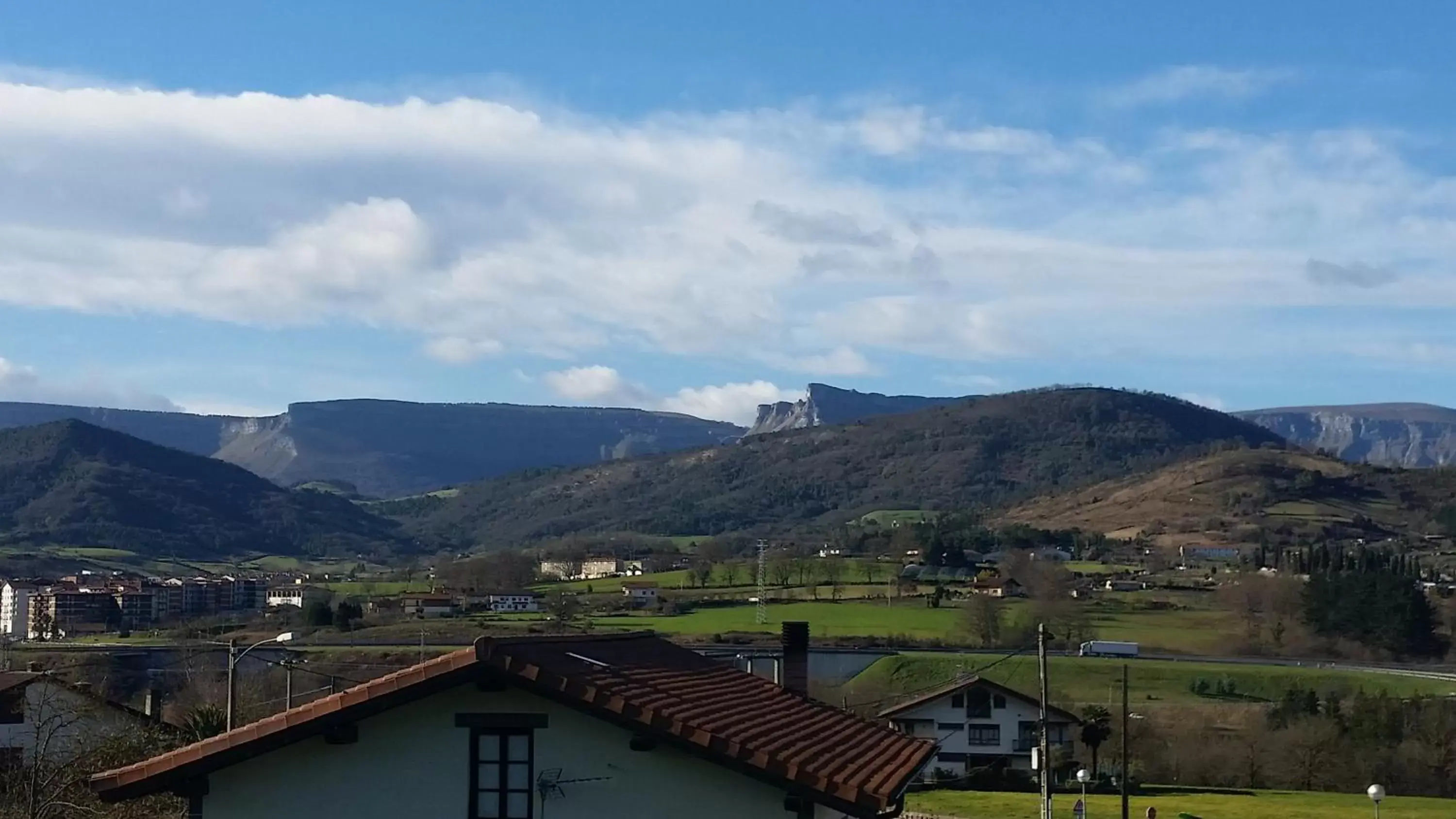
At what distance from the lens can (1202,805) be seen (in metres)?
52.1

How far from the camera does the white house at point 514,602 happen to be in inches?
4668

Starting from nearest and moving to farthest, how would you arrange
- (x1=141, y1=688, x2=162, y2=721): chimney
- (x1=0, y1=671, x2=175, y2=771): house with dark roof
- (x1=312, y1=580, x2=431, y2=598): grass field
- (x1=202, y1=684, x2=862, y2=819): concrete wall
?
(x1=202, y1=684, x2=862, y2=819): concrete wall, (x1=0, y1=671, x2=175, y2=771): house with dark roof, (x1=141, y1=688, x2=162, y2=721): chimney, (x1=312, y1=580, x2=431, y2=598): grass field

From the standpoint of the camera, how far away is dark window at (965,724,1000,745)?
70.7 m

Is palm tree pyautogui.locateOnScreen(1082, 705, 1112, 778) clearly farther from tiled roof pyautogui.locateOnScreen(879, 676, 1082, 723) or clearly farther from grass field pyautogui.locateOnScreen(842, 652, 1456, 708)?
grass field pyautogui.locateOnScreen(842, 652, 1456, 708)

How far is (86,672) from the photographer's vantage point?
69.4m

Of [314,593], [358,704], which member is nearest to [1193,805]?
[358,704]

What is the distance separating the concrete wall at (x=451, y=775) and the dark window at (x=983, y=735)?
Result: 5919 cm

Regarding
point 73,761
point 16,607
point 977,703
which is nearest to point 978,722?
point 977,703

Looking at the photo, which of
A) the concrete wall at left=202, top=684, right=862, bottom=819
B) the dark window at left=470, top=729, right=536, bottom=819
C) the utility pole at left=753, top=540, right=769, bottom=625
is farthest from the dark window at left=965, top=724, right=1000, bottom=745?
the dark window at left=470, top=729, right=536, bottom=819

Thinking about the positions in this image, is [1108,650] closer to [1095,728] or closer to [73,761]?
[1095,728]

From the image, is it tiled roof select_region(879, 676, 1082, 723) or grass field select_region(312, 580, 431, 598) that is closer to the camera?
tiled roof select_region(879, 676, 1082, 723)

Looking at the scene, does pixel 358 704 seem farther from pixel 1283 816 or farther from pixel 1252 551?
pixel 1252 551

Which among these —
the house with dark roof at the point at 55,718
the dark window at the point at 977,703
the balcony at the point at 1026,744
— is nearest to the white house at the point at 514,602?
the dark window at the point at 977,703

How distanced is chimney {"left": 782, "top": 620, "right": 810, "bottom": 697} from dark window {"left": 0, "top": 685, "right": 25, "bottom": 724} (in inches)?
693
